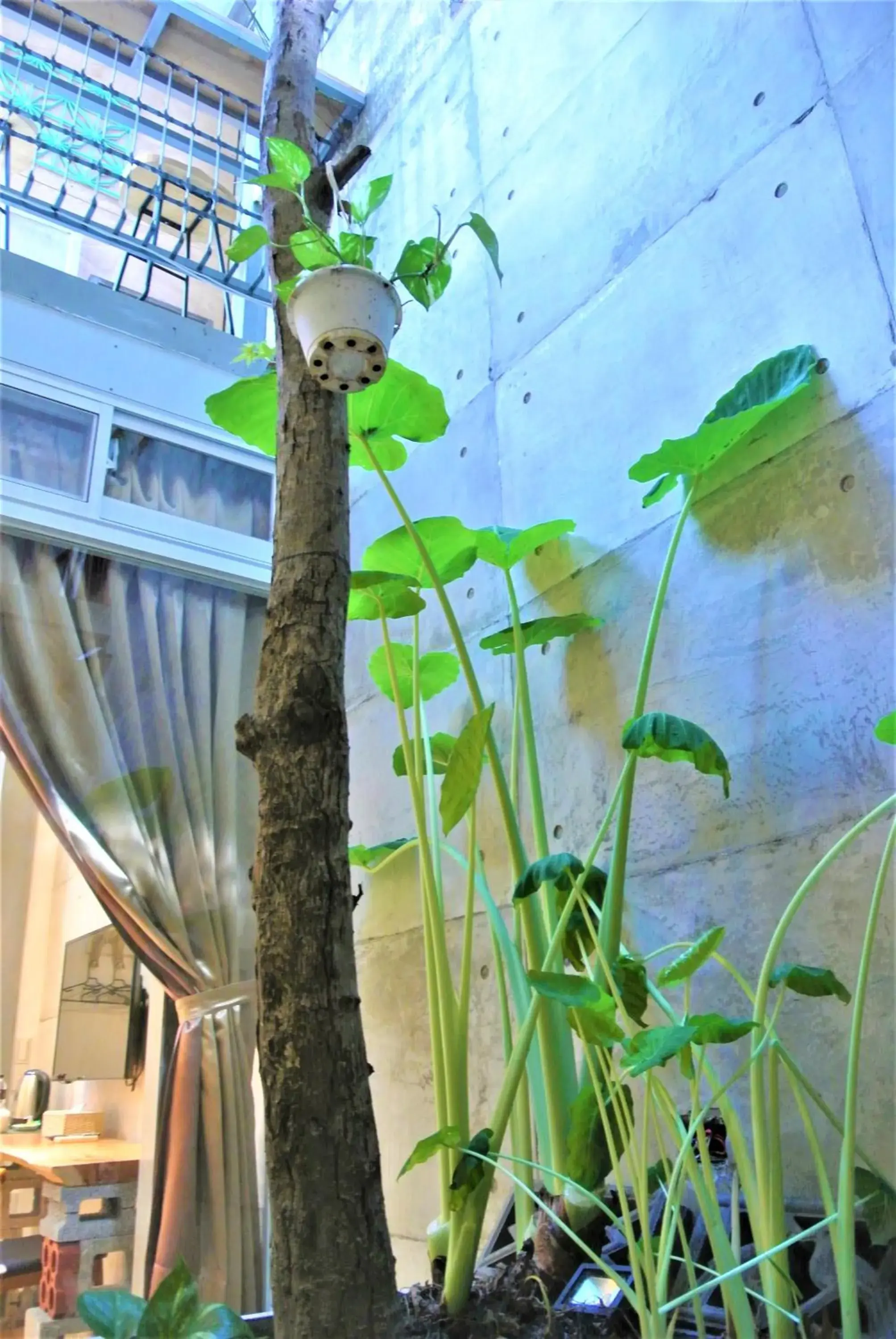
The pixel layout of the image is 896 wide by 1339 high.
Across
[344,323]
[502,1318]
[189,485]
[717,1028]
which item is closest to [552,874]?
[717,1028]

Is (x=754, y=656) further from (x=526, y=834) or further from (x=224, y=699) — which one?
(x=224, y=699)

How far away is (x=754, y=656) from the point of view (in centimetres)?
153

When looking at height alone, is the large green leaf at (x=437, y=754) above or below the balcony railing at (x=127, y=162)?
below

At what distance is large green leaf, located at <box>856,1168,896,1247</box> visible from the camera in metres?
1.04

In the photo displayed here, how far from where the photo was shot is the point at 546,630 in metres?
1.76

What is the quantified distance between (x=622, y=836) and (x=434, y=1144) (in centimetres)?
50

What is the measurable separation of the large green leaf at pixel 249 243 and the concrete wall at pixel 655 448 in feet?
2.72

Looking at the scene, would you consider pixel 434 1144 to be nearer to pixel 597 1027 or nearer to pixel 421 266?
pixel 597 1027

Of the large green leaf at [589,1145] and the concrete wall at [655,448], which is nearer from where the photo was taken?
the large green leaf at [589,1145]

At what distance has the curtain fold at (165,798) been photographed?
2.36 m

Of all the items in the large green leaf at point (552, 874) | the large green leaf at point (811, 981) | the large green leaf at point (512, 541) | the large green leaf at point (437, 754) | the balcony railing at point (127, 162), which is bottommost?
the large green leaf at point (811, 981)

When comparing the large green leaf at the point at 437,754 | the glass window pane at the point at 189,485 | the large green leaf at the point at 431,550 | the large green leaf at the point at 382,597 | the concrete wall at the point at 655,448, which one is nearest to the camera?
the concrete wall at the point at 655,448

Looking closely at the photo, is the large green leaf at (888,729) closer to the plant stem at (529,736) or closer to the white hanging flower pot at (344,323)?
the plant stem at (529,736)

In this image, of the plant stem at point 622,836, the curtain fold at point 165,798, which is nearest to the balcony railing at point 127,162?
the curtain fold at point 165,798
